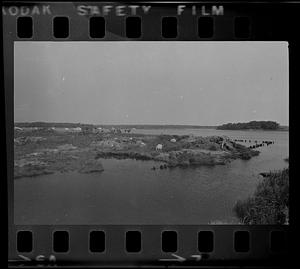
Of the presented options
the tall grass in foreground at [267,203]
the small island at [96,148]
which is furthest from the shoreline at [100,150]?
the tall grass in foreground at [267,203]

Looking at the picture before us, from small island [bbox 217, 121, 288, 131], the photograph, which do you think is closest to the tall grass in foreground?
the photograph

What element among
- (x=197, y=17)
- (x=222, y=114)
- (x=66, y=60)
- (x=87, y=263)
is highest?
(x=197, y=17)

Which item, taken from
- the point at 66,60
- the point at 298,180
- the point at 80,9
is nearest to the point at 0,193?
the point at 66,60

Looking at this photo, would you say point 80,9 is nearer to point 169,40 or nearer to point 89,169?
point 169,40

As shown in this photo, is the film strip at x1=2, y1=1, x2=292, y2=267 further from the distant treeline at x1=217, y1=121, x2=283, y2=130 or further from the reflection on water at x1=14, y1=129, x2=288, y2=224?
the distant treeline at x1=217, y1=121, x2=283, y2=130

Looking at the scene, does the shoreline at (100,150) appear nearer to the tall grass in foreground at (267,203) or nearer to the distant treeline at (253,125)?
the distant treeline at (253,125)

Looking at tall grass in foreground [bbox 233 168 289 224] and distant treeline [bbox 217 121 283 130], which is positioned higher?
distant treeline [bbox 217 121 283 130]

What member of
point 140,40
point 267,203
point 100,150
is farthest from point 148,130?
point 267,203
